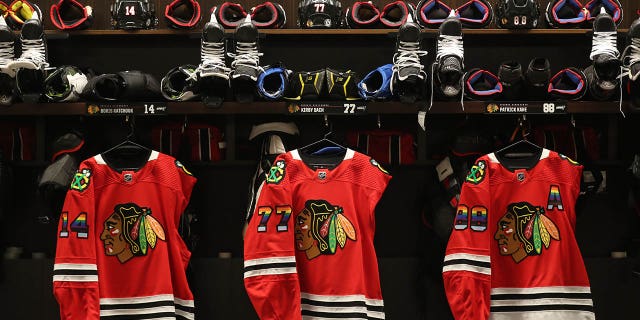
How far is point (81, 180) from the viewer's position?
3281mm

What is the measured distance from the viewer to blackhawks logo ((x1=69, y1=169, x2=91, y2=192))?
327cm

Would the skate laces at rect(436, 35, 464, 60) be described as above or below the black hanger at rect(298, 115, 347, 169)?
above

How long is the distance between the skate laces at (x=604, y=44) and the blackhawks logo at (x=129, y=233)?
212 centimetres

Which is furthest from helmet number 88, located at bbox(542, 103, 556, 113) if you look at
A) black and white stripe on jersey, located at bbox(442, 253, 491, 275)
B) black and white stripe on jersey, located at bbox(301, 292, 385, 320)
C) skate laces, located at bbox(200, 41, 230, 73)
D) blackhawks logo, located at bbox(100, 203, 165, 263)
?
blackhawks logo, located at bbox(100, 203, 165, 263)

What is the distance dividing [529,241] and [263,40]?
169 cm

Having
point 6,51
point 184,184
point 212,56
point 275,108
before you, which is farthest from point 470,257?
point 6,51

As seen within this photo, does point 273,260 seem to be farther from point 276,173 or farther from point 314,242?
point 276,173

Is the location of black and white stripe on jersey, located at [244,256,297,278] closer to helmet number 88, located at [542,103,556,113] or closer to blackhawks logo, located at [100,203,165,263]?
blackhawks logo, located at [100,203,165,263]

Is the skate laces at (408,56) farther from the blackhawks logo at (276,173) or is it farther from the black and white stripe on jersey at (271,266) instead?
the black and white stripe on jersey at (271,266)

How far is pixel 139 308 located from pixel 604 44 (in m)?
2.39

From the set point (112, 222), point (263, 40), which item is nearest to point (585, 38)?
point (263, 40)

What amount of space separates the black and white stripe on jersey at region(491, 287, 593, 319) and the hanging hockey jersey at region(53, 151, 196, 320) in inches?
56.7

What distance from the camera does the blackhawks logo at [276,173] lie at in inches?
129

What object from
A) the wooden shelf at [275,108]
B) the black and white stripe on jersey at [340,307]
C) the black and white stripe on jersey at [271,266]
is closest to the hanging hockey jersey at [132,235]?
the wooden shelf at [275,108]
